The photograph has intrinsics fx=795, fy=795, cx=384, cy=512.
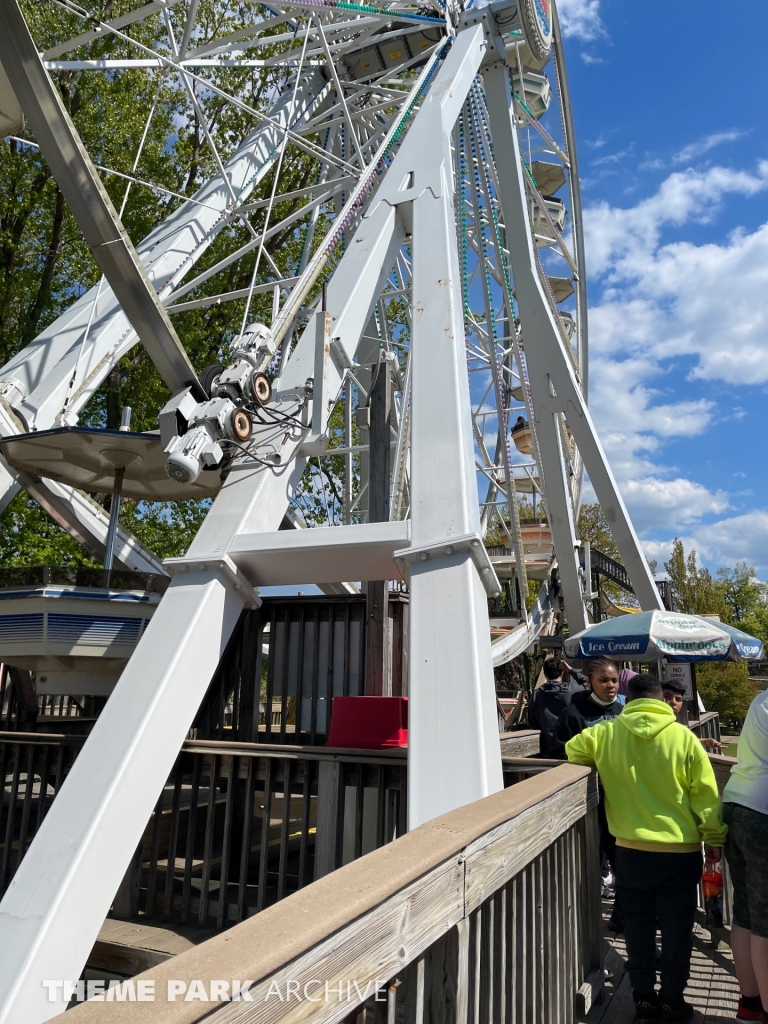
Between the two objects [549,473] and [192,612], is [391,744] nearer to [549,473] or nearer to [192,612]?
[192,612]

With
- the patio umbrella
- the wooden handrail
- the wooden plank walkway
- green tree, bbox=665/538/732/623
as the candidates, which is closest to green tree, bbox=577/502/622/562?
green tree, bbox=665/538/732/623

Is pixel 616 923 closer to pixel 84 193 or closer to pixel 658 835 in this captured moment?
pixel 658 835

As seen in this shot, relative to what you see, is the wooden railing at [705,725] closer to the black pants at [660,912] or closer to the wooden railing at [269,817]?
the wooden railing at [269,817]

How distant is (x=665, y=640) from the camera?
7684mm

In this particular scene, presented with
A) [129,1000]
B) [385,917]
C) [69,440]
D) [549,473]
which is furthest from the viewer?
[549,473]

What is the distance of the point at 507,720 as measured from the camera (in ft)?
49.6

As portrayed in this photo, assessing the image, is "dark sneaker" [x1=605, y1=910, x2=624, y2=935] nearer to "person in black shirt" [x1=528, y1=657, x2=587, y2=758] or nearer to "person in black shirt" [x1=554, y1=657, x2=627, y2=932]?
"person in black shirt" [x1=554, y1=657, x2=627, y2=932]

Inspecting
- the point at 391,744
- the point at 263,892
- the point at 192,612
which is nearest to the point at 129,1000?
the point at 192,612

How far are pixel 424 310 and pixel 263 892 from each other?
3.76 meters

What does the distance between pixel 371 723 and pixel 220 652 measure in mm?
1467

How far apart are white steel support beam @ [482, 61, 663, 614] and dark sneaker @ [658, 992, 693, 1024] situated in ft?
26.0

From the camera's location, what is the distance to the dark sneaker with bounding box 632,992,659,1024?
340 centimetres

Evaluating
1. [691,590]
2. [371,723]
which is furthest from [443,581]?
[691,590]

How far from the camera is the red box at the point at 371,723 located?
5.04 metres
